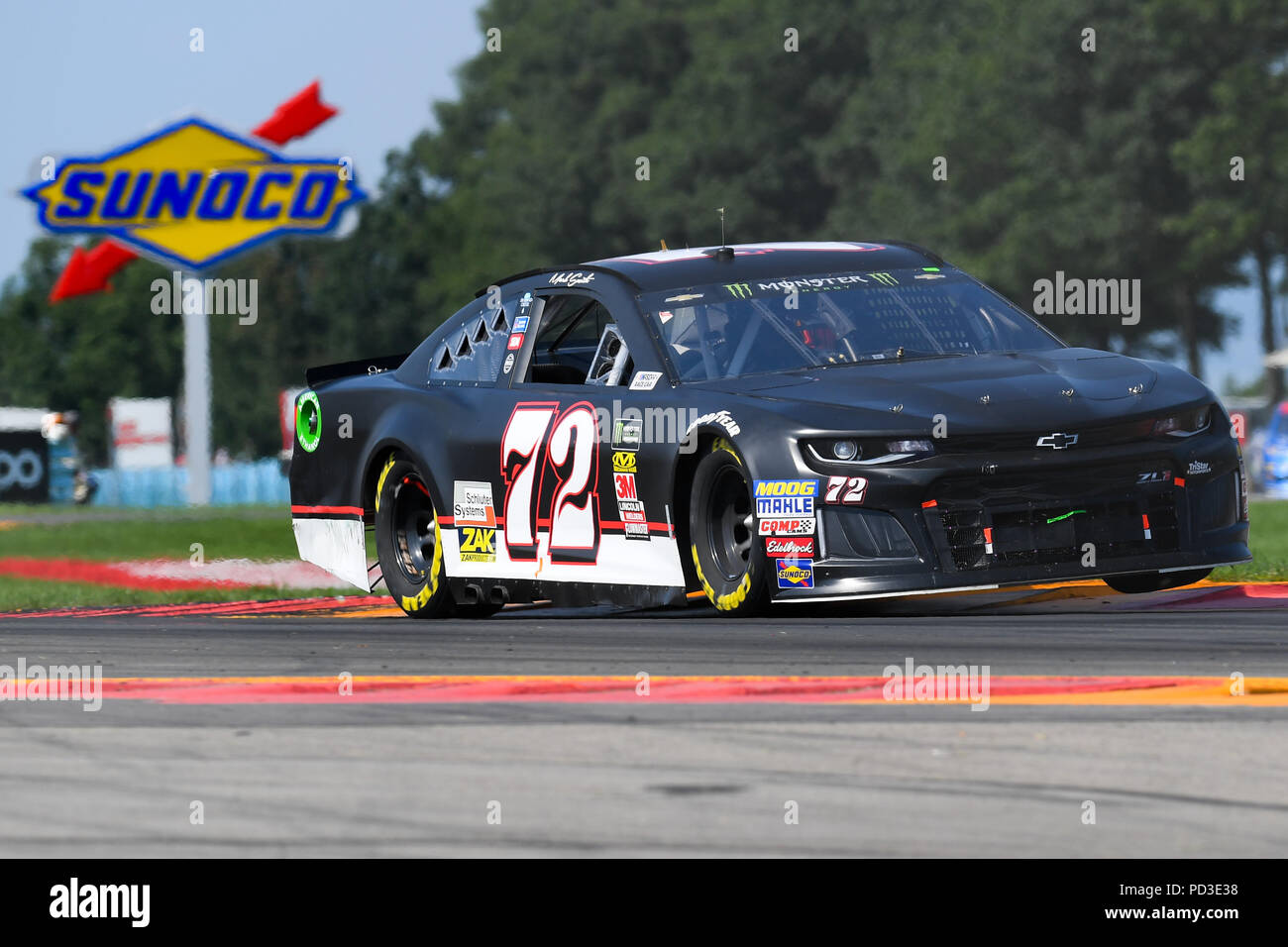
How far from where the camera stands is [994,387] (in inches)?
323

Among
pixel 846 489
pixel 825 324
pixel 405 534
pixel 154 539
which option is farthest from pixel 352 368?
pixel 154 539

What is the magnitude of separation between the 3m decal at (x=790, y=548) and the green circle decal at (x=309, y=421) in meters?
3.60

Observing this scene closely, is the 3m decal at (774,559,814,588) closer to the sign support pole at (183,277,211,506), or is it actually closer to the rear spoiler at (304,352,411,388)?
the rear spoiler at (304,352,411,388)

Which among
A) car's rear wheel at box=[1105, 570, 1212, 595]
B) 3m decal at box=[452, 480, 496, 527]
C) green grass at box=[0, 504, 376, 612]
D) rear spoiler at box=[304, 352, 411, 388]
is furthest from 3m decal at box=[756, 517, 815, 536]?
green grass at box=[0, 504, 376, 612]

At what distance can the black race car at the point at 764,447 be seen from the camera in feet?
26.0

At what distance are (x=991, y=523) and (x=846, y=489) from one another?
1.68 feet

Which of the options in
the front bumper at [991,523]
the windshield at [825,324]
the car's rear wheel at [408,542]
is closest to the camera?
the front bumper at [991,523]

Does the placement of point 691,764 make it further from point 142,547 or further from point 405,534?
point 142,547

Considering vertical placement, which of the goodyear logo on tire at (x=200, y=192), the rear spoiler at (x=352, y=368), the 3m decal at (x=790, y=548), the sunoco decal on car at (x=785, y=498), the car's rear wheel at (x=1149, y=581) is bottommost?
the car's rear wheel at (x=1149, y=581)

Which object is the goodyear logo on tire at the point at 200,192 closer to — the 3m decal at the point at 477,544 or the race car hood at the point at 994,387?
the 3m decal at the point at 477,544

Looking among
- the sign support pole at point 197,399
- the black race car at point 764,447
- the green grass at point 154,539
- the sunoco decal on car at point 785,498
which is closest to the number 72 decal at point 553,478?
the black race car at point 764,447
